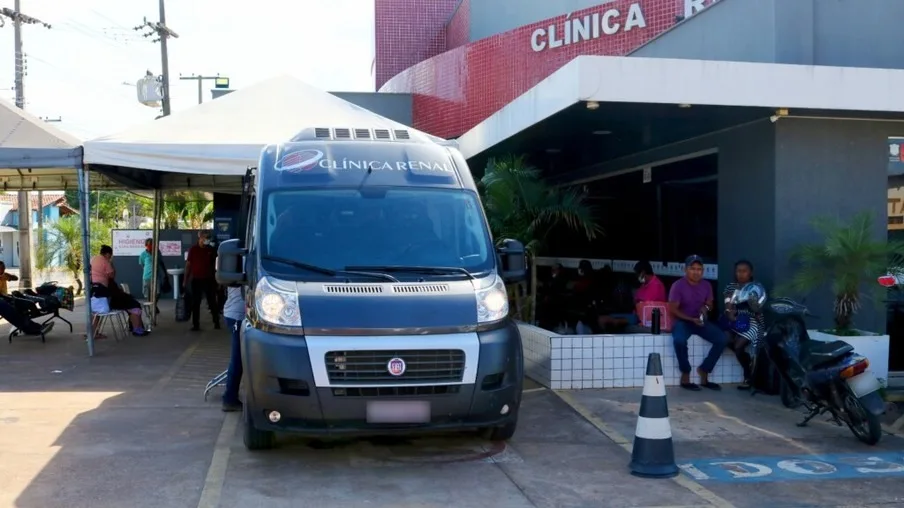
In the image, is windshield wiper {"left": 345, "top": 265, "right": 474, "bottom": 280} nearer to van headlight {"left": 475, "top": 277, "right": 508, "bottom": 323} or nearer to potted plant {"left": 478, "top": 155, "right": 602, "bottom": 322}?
van headlight {"left": 475, "top": 277, "right": 508, "bottom": 323}

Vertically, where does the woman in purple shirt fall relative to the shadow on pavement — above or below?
A: above

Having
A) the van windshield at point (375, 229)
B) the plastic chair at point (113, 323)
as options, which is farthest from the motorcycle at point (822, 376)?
the plastic chair at point (113, 323)

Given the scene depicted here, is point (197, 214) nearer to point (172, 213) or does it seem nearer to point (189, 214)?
point (189, 214)

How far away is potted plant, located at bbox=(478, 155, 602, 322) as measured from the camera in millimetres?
10555

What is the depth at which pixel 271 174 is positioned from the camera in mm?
7094

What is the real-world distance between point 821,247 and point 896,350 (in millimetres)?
1899

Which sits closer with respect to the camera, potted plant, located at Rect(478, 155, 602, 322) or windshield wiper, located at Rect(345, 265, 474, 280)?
windshield wiper, located at Rect(345, 265, 474, 280)

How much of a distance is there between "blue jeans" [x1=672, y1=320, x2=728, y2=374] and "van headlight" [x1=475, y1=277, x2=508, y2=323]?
11.1 feet

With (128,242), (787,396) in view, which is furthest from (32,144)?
(128,242)

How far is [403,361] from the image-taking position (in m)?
5.92

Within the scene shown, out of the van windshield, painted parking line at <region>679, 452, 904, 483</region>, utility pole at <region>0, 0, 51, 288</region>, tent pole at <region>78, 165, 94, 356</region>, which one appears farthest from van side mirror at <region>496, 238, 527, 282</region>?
utility pole at <region>0, 0, 51, 288</region>

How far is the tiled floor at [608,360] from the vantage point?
30.1ft

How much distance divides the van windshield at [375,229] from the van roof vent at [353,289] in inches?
10.6

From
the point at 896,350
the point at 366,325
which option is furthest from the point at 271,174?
the point at 896,350
